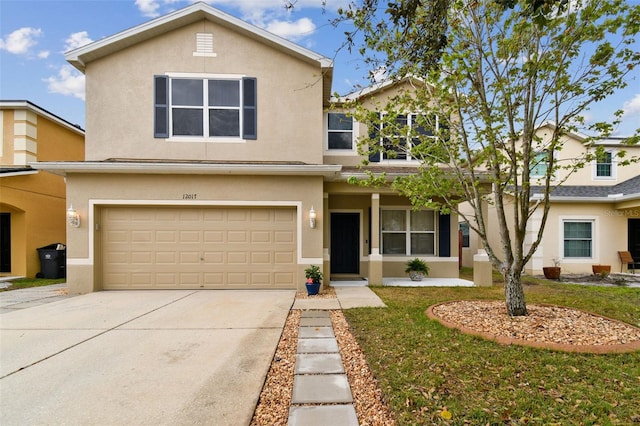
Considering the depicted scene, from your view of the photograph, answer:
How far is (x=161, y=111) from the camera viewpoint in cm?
927

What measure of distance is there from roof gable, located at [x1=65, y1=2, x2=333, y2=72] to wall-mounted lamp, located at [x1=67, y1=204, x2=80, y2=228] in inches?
164

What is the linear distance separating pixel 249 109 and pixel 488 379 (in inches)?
333

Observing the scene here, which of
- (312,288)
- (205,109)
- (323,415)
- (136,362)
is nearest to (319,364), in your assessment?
(323,415)

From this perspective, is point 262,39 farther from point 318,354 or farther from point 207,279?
point 318,354

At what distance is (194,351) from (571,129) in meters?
7.02

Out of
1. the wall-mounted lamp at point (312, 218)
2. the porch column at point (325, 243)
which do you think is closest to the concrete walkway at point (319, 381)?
the wall-mounted lamp at point (312, 218)

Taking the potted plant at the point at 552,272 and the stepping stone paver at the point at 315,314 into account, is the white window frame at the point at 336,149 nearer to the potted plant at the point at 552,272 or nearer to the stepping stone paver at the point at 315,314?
the stepping stone paver at the point at 315,314

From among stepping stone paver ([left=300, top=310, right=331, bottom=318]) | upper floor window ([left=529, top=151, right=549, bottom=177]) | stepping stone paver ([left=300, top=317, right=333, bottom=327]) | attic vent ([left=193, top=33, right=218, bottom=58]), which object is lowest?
stepping stone paver ([left=300, top=310, right=331, bottom=318])

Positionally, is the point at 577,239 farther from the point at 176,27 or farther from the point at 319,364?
the point at 176,27

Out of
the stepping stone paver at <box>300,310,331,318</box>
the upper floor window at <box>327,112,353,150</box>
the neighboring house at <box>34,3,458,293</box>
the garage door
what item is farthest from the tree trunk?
the upper floor window at <box>327,112,353,150</box>

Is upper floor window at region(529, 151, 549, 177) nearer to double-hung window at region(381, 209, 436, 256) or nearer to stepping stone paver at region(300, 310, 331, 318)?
double-hung window at region(381, 209, 436, 256)

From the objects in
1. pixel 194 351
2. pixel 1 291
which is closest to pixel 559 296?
pixel 194 351

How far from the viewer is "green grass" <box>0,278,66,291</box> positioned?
392 inches

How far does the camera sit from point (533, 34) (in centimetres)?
526
